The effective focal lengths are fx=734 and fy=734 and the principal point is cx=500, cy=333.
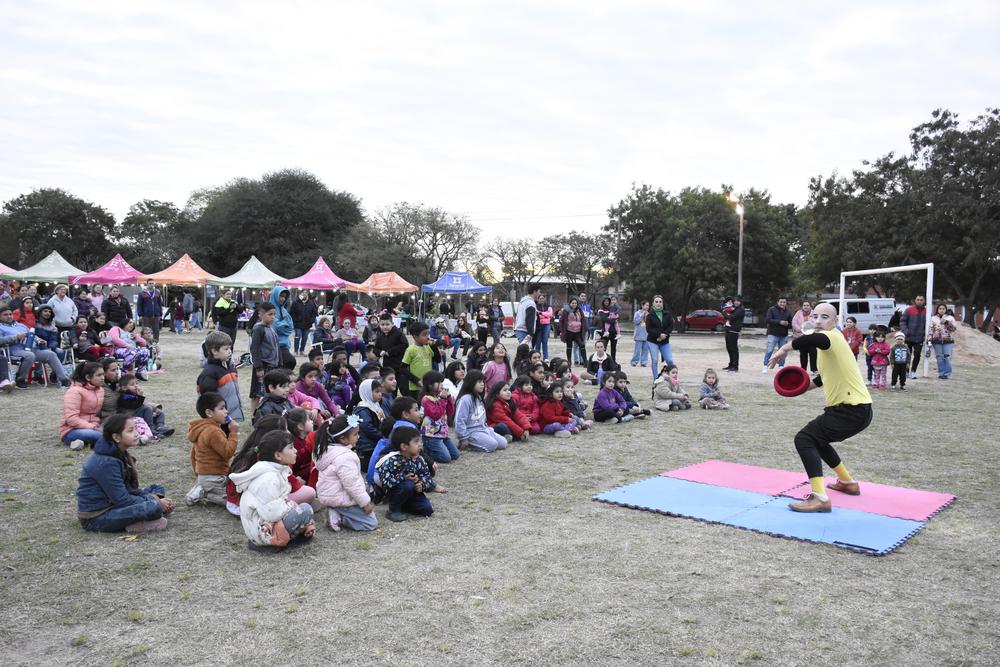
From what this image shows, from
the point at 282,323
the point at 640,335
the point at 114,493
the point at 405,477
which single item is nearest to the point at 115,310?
the point at 282,323

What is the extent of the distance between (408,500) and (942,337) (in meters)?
14.5

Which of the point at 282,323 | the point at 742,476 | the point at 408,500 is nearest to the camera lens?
the point at 408,500

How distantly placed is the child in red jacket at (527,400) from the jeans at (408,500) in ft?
11.7

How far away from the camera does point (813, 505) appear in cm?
595

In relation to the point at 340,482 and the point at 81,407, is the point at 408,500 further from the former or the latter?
the point at 81,407

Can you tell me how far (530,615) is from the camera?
3.97m

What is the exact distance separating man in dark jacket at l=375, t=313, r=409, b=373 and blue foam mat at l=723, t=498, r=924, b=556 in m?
4.94

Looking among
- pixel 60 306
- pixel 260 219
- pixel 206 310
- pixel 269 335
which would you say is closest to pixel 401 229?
pixel 260 219

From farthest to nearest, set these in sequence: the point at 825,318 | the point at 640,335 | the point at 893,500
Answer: the point at 640,335
the point at 893,500
the point at 825,318

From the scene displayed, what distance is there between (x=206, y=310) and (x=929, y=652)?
36442mm

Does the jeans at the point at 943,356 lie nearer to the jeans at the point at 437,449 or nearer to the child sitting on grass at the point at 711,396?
the child sitting on grass at the point at 711,396

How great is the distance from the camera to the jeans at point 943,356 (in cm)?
1608

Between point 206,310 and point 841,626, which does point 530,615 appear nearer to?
point 841,626

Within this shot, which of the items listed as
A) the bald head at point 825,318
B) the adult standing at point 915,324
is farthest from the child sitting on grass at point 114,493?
the adult standing at point 915,324
